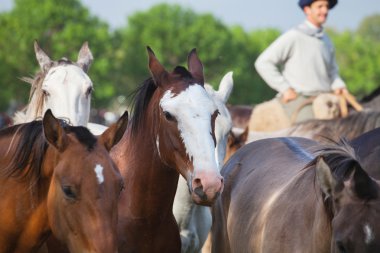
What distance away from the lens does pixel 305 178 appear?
5.70 metres

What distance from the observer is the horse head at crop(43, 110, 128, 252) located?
15.1 ft

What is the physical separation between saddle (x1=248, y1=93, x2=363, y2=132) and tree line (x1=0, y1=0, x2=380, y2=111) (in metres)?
27.9

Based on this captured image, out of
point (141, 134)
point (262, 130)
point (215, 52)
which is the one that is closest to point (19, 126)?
point (141, 134)

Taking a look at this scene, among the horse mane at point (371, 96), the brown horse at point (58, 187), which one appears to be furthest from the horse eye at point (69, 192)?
the horse mane at point (371, 96)

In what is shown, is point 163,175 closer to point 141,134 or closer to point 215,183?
point 141,134

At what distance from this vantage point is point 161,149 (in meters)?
5.80

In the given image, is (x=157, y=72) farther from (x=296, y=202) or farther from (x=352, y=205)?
(x=352, y=205)

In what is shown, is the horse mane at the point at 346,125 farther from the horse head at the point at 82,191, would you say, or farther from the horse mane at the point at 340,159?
the horse head at the point at 82,191

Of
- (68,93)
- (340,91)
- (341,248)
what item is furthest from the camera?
(340,91)

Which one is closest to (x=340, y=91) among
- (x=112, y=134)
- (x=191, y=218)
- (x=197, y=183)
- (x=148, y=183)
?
(x=191, y=218)

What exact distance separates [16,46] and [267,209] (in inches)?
1802

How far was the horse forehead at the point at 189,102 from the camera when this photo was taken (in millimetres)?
5566

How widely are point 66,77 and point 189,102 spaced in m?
2.22

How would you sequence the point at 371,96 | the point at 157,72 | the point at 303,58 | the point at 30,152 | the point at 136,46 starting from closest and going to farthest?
the point at 30,152
the point at 157,72
the point at 303,58
the point at 371,96
the point at 136,46
